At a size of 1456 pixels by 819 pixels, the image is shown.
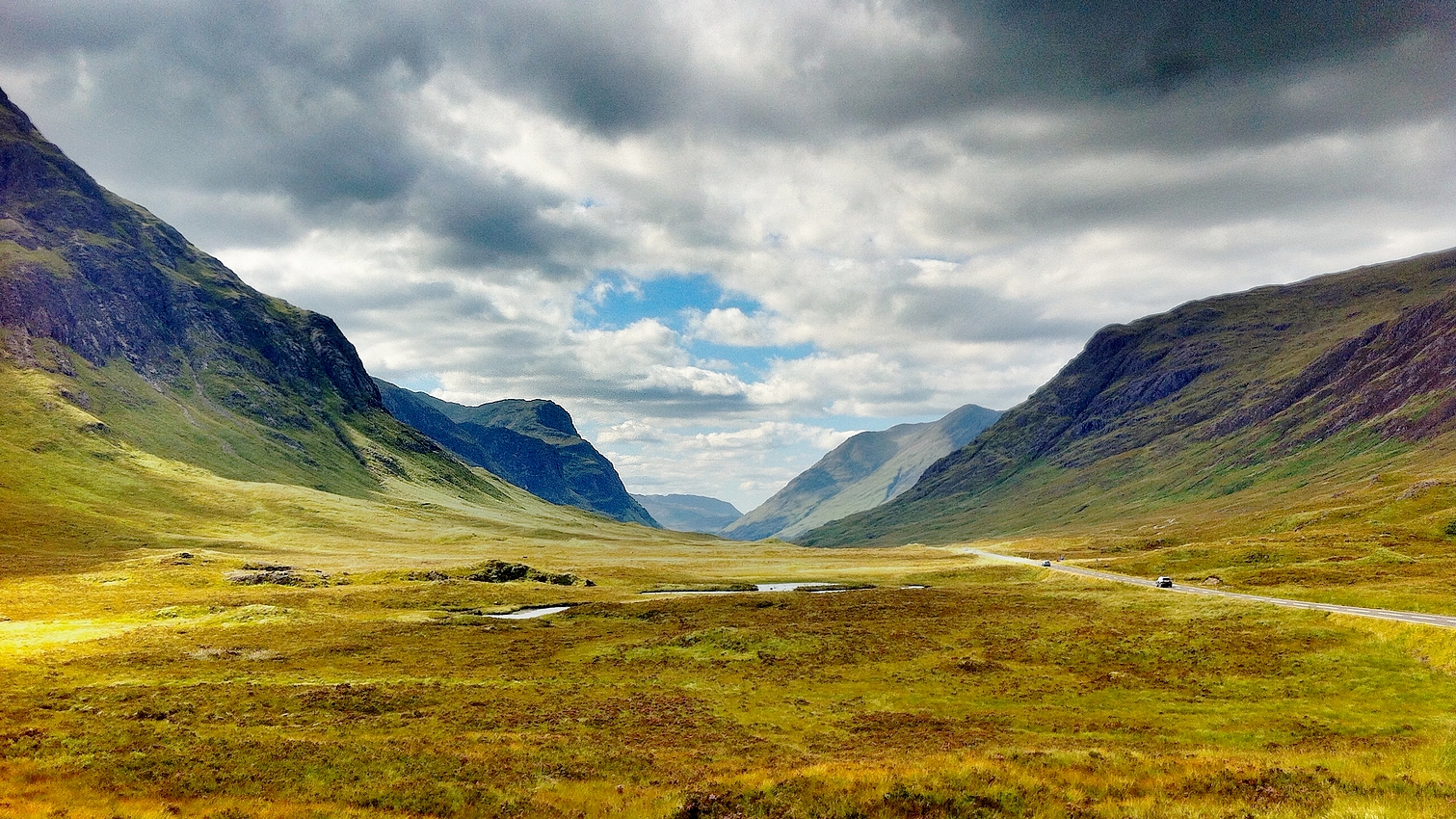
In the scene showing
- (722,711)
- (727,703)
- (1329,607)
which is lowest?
(727,703)

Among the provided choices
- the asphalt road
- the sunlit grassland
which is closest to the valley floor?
the sunlit grassland

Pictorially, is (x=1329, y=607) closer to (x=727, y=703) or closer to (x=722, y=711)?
(x=727, y=703)

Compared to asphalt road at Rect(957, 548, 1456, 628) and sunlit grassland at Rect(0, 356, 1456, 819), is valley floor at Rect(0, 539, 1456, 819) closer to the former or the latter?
sunlit grassland at Rect(0, 356, 1456, 819)

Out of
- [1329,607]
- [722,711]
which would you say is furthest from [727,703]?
[1329,607]

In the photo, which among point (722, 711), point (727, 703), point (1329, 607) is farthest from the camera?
point (1329, 607)

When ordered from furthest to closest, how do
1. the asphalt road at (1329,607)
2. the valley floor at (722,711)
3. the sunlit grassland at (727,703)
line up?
the asphalt road at (1329,607) < the sunlit grassland at (727,703) < the valley floor at (722,711)

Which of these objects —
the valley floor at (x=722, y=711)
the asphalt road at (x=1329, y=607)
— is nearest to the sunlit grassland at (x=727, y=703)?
the valley floor at (x=722, y=711)

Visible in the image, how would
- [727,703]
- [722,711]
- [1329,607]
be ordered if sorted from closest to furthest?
[722,711] < [727,703] < [1329,607]

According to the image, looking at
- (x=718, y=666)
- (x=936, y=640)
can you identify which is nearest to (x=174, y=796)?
(x=718, y=666)

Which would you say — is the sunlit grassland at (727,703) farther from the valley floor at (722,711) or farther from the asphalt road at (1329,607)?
the asphalt road at (1329,607)
